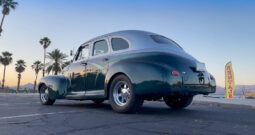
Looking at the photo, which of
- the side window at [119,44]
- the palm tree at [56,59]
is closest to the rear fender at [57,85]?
the side window at [119,44]

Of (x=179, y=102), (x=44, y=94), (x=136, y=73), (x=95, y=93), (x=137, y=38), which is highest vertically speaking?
(x=137, y=38)

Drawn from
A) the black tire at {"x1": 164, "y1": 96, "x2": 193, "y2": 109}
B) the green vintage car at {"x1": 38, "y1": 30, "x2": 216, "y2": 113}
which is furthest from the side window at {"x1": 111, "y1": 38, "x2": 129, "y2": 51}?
the black tire at {"x1": 164, "y1": 96, "x2": 193, "y2": 109}

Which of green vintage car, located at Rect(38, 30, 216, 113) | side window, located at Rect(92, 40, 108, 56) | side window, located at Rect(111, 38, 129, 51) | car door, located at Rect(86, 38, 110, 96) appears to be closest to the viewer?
green vintage car, located at Rect(38, 30, 216, 113)

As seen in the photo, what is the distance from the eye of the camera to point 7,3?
134 ft

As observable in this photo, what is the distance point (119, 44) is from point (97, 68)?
0.76m

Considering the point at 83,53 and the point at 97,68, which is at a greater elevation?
the point at 83,53

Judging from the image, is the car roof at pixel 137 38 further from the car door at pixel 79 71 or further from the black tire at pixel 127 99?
the car door at pixel 79 71

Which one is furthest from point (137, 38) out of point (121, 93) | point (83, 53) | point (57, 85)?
point (57, 85)

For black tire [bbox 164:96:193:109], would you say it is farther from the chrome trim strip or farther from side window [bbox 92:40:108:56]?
side window [bbox 92:40:108:56]

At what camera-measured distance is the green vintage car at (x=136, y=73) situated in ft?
13.4

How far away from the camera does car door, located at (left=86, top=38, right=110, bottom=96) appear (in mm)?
5074

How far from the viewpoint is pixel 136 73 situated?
13.7 feet

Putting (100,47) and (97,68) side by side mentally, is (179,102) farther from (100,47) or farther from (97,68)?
(100,47)

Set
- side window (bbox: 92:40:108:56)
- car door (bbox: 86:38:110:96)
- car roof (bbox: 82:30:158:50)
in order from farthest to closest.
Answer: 1. side window (bbox: 92:40:108:56)
2. car door (bbox: 86:38:110:96)
3. car roof (bbox: 82:30:158:50)
